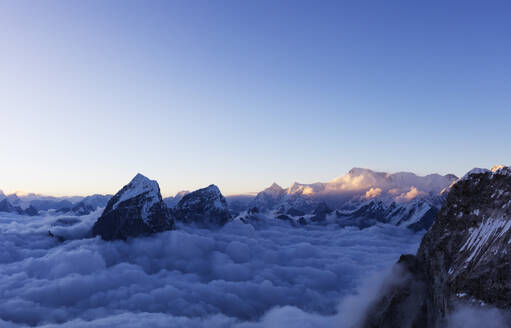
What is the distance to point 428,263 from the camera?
34906 millimetres

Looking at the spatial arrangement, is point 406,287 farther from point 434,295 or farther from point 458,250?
point 458,250

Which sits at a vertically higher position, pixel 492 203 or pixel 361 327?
pixel 492 203

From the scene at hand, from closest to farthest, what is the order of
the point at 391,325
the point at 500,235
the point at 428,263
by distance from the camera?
1. the point at 500,235
2. the point at 391,325
3. the point at 428,263

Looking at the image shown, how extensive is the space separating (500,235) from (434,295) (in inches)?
375

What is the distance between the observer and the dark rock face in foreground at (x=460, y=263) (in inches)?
886

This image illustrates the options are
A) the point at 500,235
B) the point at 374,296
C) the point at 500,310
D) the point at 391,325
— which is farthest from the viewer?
the point at 374,296

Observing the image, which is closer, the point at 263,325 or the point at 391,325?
the point at 391,325

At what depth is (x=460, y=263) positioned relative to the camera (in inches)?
1085

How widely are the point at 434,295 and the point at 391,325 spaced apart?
224 inches

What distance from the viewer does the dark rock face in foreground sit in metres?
22.5

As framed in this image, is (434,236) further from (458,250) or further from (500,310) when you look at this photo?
(500,310)

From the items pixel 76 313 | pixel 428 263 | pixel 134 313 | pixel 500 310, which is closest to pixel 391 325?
pixel 428 263

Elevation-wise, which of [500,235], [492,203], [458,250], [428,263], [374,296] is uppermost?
[492,203]

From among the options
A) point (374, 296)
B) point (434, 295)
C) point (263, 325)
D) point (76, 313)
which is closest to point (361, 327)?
point (374, 296)
